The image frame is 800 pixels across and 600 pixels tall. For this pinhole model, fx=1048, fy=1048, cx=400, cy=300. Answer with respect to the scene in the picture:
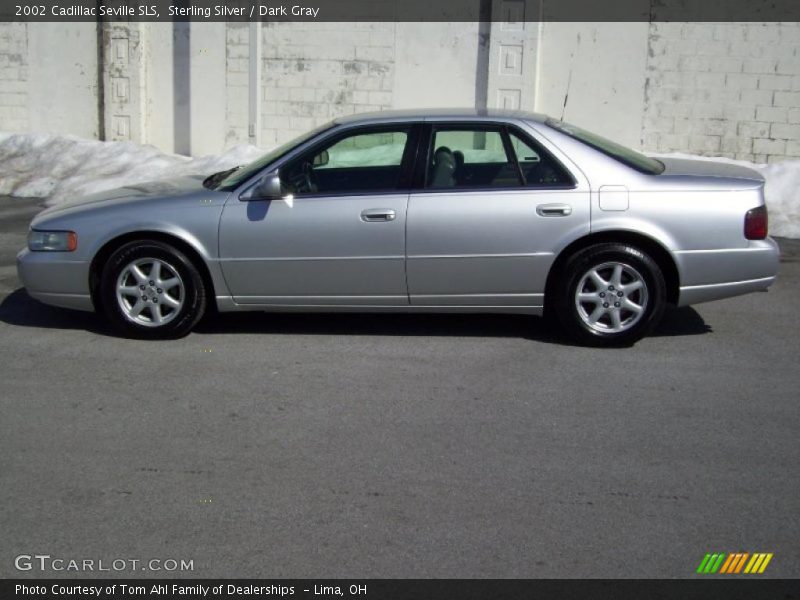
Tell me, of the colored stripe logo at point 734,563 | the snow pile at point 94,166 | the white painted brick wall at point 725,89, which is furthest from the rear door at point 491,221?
the white painted brick wall at point 725,89

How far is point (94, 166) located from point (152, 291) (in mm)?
7503

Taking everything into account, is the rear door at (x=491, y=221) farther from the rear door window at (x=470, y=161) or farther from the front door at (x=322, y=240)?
the front door at (x=322, y=240)

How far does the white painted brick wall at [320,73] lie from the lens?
44.8ft

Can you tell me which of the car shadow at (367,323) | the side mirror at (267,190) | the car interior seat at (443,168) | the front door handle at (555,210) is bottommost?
the car shadow at (367,323)

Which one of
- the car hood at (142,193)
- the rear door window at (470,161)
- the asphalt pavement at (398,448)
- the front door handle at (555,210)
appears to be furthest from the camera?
the car hood at (142,193)

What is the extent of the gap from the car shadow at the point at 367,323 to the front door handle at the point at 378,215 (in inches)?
35.7

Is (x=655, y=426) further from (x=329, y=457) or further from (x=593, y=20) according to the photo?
(x=593, y=20)

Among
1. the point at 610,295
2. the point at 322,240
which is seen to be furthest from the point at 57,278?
the point at 610,295

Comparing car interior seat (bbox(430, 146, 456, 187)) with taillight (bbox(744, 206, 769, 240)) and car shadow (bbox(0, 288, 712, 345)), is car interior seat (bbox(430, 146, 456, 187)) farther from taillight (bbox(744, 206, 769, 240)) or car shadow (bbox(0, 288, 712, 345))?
taillight (bbox(744, 206, 769, 240))

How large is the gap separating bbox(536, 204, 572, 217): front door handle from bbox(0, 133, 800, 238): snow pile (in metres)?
6.05

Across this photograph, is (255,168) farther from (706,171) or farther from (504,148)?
(706,171)

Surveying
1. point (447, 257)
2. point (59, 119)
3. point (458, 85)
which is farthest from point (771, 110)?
point (59, 119)

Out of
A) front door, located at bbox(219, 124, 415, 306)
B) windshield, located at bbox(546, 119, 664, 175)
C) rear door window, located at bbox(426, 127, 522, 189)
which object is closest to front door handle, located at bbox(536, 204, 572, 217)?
rear door window, located at bbox(426, 127, 522, 189)

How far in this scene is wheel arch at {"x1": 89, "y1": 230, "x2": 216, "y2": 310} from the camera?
690cm
